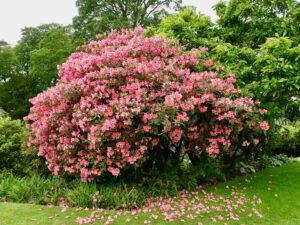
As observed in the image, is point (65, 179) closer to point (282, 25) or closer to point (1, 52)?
point (282, 25)

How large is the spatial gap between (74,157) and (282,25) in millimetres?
6454

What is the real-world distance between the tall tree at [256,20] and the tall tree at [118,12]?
1424cm

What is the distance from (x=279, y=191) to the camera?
5734mm

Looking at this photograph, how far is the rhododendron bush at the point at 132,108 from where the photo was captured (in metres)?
4.51

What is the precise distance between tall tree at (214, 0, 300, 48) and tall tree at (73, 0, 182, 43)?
46.7 feet

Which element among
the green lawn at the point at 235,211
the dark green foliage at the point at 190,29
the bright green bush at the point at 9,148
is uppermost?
the dark green foliage at the point at 190,29

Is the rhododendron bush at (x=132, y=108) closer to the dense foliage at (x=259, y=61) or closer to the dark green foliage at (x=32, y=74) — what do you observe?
the dense foliage at (x=259, y=61)

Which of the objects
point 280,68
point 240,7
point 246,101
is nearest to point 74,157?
point 246,101

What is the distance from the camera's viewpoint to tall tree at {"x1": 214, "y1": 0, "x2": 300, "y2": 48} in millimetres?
6109

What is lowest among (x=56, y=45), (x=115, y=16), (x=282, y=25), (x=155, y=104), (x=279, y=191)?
(x=279, y=191)

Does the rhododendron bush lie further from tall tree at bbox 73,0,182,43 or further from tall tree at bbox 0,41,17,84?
tall tree at bbox 0,41,17,84

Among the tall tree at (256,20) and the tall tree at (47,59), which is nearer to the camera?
the tall tree at (256,20)

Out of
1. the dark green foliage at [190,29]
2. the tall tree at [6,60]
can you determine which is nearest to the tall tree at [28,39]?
the tall tree at [6,60]

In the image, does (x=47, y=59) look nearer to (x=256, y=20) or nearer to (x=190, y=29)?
(x=190, y=29)
